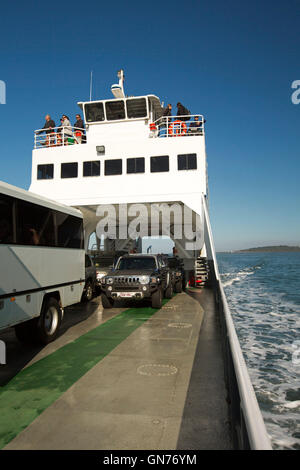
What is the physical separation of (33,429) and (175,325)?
517 cm

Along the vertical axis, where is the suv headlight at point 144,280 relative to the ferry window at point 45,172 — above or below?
below

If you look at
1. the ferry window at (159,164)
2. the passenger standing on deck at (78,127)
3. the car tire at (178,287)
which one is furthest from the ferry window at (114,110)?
the car tire at (178,287)

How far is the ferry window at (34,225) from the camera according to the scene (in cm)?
537

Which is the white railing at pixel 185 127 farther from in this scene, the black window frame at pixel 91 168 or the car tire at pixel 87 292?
the car tire at pixel 87 292

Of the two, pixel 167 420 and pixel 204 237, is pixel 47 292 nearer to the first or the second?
pixel 167 420

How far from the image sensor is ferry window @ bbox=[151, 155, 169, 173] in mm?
14141

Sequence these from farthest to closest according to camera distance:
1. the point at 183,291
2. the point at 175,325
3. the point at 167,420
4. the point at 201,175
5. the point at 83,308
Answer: the point at 183,291, the point at 201,175, the point at 83,308, the point at 175,325, the point at 167,420

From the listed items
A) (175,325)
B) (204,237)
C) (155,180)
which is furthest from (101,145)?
(175,325)

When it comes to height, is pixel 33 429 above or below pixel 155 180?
below

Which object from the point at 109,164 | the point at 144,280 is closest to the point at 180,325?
the point at 144,280

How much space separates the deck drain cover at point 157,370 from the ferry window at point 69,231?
3.20m

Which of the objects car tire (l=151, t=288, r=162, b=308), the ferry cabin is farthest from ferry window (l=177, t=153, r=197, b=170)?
car tire (l=151, t=288, r=162, b=308)

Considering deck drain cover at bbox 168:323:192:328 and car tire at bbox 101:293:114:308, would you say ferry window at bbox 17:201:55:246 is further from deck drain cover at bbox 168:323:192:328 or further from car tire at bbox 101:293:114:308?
car tire at bbox 101:293:114:308

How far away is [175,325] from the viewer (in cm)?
815
